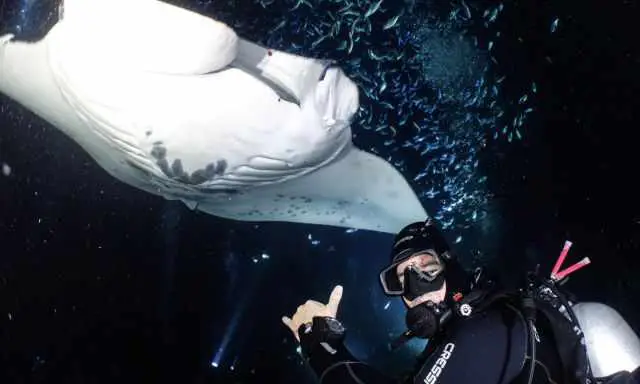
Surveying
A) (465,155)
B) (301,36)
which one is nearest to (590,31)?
(465,155)

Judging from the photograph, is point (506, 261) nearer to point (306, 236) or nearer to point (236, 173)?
point (306, 236)

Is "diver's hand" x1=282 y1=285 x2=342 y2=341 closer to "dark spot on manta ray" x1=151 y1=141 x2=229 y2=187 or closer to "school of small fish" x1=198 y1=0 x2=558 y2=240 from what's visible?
"dark spot on manta ray" x1=151 y1=141 x2=229 y2=187

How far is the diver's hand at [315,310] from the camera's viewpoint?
204 centimetres

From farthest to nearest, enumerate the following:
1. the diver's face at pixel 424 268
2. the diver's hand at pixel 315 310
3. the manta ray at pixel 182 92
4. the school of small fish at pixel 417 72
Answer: the school of small fish at pixel 417 72, the diver's hand at pixel 315 310, the diver's face at pixel 424 268, the manta ray at pixel 182 92

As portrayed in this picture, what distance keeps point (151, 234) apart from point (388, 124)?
395 cm

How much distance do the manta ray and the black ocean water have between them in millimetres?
275

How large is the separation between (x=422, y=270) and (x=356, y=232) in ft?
14.3

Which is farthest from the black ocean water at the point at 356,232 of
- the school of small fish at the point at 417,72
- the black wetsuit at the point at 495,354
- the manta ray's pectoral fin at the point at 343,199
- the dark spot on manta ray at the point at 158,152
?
the black wetsuit at the point at 495,354

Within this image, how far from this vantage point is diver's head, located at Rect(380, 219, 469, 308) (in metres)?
1.92

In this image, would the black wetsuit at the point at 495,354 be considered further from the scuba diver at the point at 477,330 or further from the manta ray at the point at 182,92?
the manta ray at the point at 182,92

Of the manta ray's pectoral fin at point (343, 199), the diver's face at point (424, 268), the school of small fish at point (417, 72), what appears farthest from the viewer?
the manta ray's pectoral fin at point (343, 199)

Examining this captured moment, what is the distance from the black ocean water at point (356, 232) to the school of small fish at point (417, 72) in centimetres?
2

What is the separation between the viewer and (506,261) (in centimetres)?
581

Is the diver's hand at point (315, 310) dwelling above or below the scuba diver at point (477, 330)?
below
